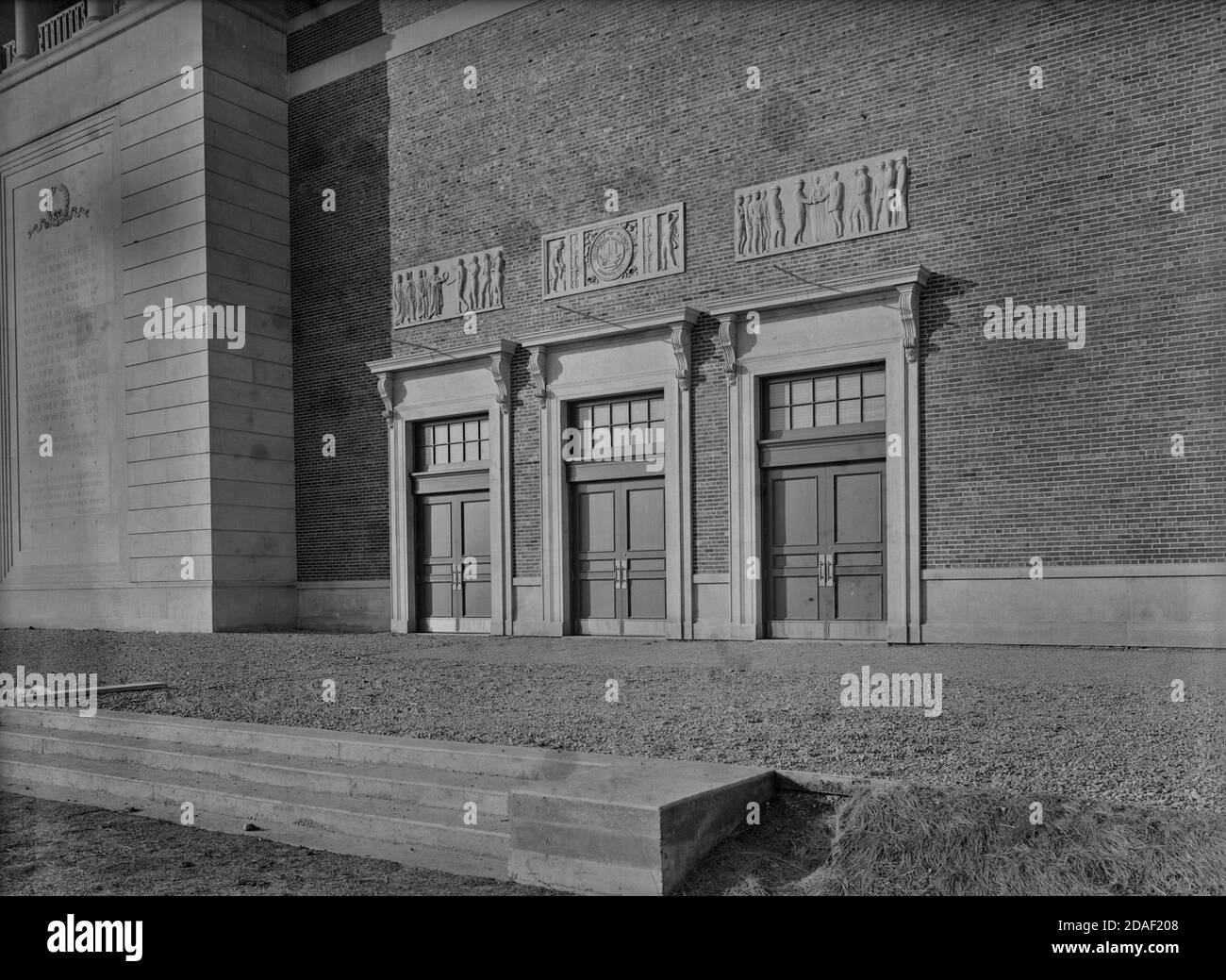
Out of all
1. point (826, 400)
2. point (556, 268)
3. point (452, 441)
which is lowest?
point (452, 441)

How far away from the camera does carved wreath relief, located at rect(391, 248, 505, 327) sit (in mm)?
17297

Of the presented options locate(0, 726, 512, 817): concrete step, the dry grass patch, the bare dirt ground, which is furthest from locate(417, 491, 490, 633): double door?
the dry grass patch

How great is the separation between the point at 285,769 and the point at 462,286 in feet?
39.3

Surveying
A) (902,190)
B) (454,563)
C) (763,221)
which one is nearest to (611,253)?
(763,221)

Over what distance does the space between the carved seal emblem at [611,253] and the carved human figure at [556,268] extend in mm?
567

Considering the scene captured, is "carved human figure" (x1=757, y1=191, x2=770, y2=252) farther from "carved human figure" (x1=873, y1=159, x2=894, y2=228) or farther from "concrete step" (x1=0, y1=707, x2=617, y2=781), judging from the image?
"concrete step" (x1=0, y1=707, x2=617, y2=781)

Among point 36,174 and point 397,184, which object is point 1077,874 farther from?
point 36,174

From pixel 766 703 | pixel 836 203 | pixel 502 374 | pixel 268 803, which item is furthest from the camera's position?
pixel 502 374

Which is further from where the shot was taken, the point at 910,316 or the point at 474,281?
the point at 474,281

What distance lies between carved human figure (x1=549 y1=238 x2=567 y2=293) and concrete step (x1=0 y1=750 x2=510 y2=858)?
1051 cm

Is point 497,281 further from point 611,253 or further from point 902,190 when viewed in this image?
point 902,190

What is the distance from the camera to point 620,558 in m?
16.1

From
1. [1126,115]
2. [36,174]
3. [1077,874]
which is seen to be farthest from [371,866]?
[36,174]

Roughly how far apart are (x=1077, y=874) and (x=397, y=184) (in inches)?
667
